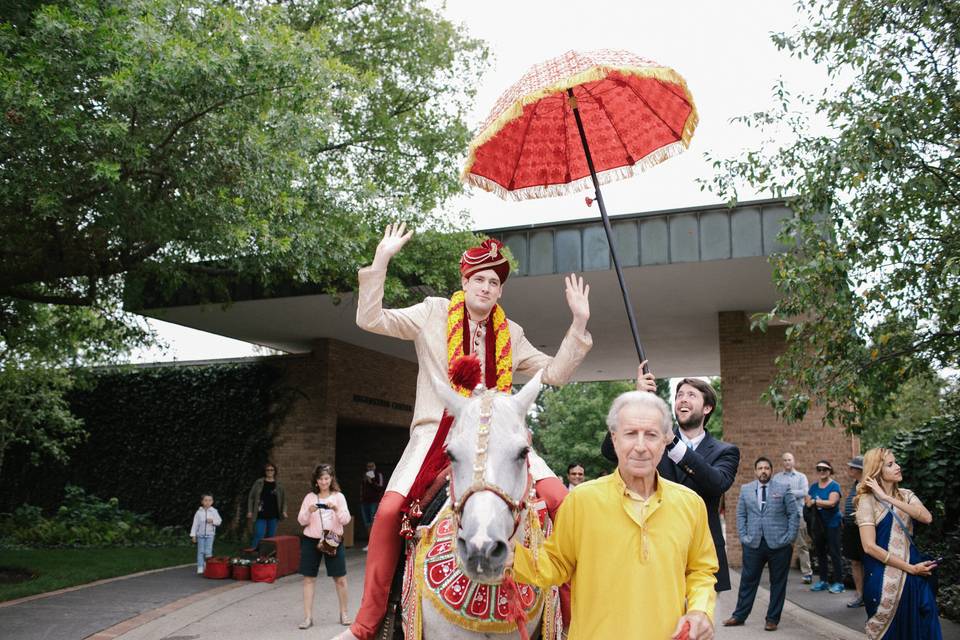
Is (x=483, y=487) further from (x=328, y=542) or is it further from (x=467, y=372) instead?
(x=328, y=542)

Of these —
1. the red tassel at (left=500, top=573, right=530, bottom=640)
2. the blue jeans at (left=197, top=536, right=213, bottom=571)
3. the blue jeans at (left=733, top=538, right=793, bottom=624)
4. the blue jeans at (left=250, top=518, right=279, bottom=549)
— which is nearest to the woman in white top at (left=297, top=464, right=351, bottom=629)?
the blue jeans at (left=197, top=536, right=213, bottom=571)

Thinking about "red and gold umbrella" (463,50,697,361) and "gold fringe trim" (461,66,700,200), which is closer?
"gold fringe trim" (461,66,700,200)

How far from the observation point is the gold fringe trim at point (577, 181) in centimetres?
504

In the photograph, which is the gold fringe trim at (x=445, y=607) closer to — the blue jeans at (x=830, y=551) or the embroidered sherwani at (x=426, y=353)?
the embroidered sherwani at (x=426, y=353)

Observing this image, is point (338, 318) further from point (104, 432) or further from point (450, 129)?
point (104, 432)

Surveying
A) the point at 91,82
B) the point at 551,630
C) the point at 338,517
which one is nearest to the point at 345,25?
the point at 91,82

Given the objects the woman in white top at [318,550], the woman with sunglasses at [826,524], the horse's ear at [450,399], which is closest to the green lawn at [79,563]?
the woman in white top at [318,550]

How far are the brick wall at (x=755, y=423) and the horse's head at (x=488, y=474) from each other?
44.1 ft

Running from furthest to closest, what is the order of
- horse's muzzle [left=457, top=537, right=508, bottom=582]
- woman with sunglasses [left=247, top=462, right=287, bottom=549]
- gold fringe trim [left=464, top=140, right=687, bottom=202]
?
woman with sunglasses [left=247, top=462, right=287, bottom=549] < gold fringe trim [left=464, top=140, right=687, bottom=202] < horse's muzzle [left=457, top=537, right=508, bottom=582]

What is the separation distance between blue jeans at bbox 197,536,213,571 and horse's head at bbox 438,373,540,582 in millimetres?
12550

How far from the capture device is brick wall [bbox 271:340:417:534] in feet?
63.9

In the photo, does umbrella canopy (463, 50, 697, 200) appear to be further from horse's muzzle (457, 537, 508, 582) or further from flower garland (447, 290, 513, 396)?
horse's muzzle (457, 537, 508, 582)

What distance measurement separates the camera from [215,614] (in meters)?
11.1

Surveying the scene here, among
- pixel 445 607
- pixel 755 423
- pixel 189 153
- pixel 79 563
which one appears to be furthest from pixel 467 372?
pixel 755 423
